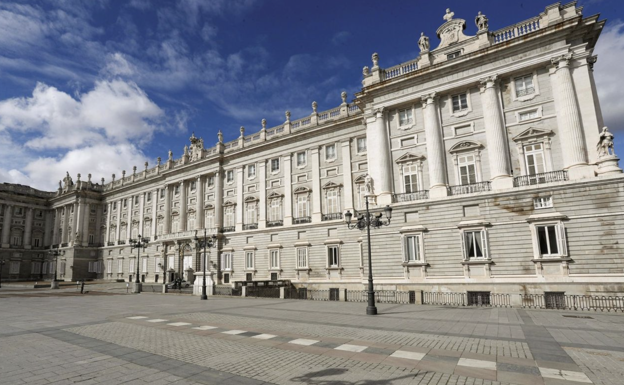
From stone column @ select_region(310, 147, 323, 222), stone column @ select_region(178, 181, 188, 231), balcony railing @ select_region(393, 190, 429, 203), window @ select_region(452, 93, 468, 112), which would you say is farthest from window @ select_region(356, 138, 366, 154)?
stone column @ select_region(178, 181, 188, 231)

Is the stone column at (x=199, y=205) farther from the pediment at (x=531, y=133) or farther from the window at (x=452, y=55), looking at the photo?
the pediment at (x=531, y=133)

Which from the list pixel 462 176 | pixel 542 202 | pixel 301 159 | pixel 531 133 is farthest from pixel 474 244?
pixel 301 159

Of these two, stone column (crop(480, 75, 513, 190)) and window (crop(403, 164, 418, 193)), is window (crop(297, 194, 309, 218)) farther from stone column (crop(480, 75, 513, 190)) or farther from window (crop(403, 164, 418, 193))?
stone column (crop(480, 75, 513, 190))

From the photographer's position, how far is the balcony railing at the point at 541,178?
70.9 ft

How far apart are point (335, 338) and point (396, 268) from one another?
15.9 m

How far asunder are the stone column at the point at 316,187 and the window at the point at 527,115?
19795 millimetres

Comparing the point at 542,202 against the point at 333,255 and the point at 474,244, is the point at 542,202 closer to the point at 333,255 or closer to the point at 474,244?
the point at 474,244

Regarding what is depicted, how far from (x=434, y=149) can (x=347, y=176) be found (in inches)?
441

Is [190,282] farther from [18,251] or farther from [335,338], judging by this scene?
[18,251]

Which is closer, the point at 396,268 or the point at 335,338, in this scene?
the point at 335,338

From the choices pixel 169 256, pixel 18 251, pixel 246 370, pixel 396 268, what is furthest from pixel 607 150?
pixel 18 251

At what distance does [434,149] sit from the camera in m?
26.0

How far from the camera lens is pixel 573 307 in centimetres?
1888

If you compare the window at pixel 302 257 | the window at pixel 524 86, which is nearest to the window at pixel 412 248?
the window at pixel 524 86
